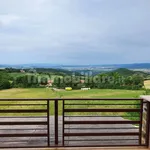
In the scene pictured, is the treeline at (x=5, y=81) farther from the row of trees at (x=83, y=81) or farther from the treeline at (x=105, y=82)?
the treeline at (x=105, y=82)

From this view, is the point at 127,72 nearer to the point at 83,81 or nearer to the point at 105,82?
the point at 105,82

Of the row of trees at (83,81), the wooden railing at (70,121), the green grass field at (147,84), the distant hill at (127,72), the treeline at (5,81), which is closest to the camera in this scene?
the wooden railing at (70,121)

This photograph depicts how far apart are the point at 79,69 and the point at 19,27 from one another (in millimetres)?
2385

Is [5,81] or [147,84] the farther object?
[147,84]

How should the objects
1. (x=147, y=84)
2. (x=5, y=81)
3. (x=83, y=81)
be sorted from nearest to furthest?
(x=5, y=81)
(x=147, y=84)
(x=83, y=81)

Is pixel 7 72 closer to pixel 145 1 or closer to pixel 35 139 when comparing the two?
pixel 35 139

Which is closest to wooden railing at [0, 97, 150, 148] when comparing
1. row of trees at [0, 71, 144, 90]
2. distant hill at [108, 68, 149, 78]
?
row of trees at [0, 71, 144, 90]

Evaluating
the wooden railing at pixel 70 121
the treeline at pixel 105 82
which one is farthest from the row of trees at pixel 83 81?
the wooden railing at pixel 70 121

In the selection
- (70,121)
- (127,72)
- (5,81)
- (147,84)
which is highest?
(127,72)

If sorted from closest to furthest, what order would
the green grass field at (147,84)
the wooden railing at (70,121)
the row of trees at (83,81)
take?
the wooden railing at (70,121), the row of trees at (83,81), the green grass field at (147,84)

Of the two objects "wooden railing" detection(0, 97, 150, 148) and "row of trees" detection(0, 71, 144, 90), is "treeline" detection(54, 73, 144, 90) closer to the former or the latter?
"row of trees" detection(0, 71, 144, 90)

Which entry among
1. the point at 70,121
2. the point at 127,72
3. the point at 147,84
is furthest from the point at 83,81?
the point at 70,121

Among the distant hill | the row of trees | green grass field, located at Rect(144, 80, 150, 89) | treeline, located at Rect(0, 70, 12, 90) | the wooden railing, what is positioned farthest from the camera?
green grass field, located at Rect(144, 80, 150, 89)

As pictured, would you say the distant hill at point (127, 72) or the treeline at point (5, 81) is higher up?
the distant hill at point (127, 72)
